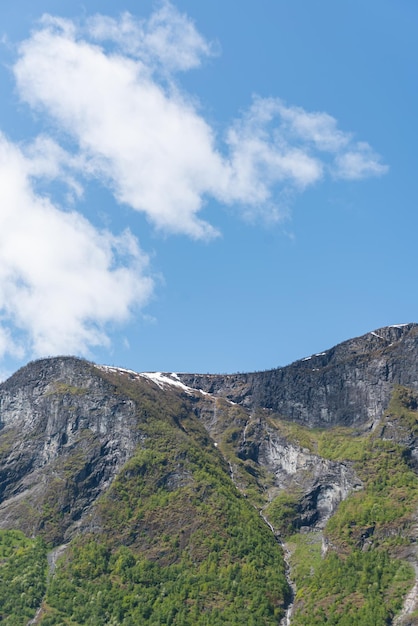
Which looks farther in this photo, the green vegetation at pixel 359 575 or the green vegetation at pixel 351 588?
the green vegetation at pixel 359 575

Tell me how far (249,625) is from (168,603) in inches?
953

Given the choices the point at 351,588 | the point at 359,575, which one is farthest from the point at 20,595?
the point at 359,575

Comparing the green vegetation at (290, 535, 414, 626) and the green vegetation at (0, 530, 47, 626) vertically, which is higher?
the green vegetation at (0, 530, 47, 626)

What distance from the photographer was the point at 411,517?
631ft

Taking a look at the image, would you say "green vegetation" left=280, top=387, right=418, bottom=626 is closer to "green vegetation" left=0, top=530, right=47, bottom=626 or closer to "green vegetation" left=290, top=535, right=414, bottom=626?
"green vegetation" left=290, top=535, right=414, bottom=626

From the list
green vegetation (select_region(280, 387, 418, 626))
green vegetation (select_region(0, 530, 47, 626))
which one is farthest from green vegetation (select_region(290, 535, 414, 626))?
green vegetation (select_region(0, 530, 47, 626))

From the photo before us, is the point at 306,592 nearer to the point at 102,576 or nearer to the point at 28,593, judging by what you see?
the point at 102,576

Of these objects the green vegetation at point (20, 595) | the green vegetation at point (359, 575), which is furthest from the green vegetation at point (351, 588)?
the green vegetation at point (20, 595)

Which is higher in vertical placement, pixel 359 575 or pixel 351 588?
pixel 359 575

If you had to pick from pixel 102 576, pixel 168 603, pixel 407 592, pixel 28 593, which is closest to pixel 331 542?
pixel 407 592

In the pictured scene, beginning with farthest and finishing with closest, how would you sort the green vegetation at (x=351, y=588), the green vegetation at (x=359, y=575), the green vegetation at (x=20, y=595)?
the green vegetation at (x=20, y=595), the green vegetation at (x=359, y=575), the green vegetation at (x=351, y=588)

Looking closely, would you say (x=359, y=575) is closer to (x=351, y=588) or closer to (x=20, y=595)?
(x=351, y=588)

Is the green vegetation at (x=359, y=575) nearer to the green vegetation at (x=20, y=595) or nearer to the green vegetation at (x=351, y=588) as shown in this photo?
the green vegetation at (x=351, y=588)

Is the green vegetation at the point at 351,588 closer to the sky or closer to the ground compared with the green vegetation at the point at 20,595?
closer to the ground
